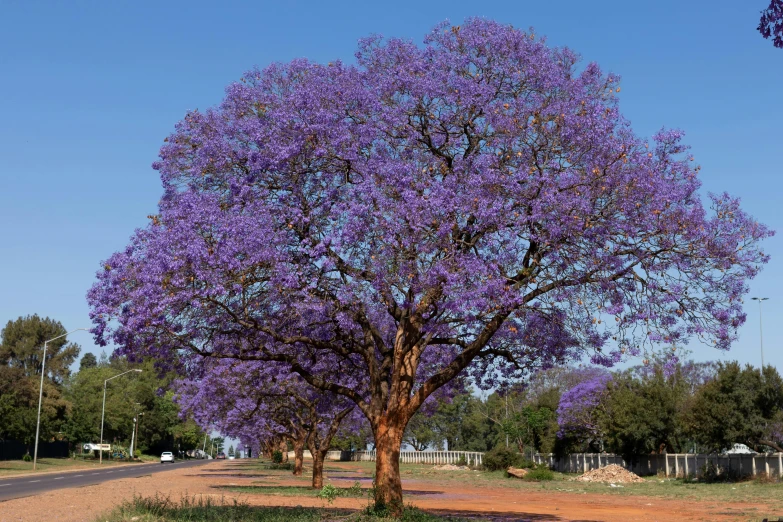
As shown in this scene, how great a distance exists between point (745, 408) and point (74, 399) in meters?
81.6

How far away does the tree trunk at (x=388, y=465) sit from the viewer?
19078mm

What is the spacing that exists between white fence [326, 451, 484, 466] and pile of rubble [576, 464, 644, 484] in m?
30.2

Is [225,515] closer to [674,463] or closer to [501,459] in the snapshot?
[674,463]

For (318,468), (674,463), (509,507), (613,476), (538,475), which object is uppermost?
(318,468)

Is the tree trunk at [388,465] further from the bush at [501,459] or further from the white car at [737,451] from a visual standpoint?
the bush at [501,459]

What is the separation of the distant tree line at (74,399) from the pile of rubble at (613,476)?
1649 inches

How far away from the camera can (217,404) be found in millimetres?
47375

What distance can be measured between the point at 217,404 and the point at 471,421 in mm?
81146

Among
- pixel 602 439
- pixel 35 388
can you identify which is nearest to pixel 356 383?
pixel 602 439

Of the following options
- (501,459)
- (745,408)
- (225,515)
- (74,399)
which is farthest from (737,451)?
(74,399)

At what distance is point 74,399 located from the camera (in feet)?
345

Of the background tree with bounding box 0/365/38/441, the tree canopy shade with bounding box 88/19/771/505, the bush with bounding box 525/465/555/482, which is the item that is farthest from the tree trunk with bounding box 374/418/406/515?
the background tree with bounding box 0/365/38/441

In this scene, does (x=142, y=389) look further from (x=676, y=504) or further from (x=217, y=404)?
(x=676, y=504)

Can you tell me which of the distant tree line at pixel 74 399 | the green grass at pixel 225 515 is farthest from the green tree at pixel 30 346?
the green grass at pixel 225 515
